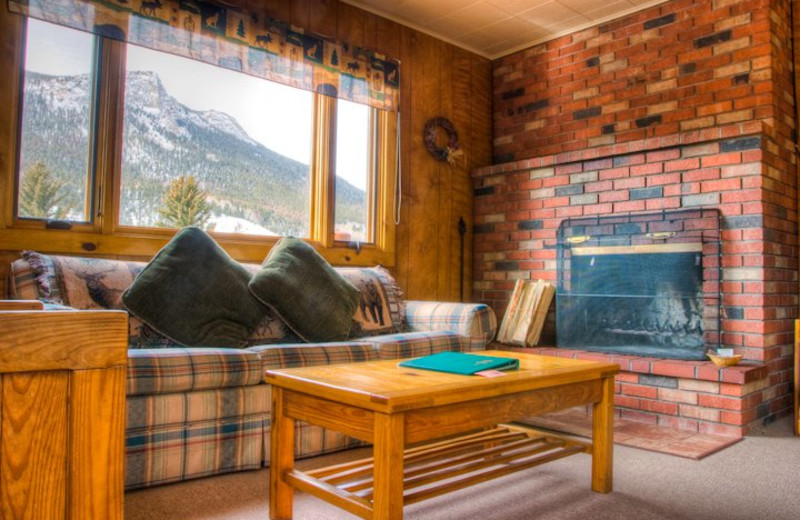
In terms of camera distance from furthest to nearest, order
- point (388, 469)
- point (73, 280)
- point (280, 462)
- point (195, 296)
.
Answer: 1. point (195, 296)
2. point (73, 280)
3. point (280, 462)
4. point (388, 469)

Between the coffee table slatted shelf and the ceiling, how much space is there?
2.74 meters

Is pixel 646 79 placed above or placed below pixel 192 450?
above

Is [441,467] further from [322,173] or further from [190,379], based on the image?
[322,173]

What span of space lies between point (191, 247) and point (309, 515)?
1348mm

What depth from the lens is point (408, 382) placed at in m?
1.64

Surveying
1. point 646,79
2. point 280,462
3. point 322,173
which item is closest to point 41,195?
point 322,173

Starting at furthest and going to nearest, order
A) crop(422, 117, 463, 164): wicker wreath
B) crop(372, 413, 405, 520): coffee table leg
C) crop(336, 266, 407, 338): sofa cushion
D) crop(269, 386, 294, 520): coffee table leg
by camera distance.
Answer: crop(422, 117, 463, 164): wicker wreath → crop(336, 266, 407, 338): sofa cushion → crop(269, 386, 294, 520): coffee table leg → crop(372, 413, 405, 520): coffee table leg

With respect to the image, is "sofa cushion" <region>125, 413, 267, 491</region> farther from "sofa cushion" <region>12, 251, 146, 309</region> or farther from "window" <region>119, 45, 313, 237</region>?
"window" <region>119, 45, 313, 237</region>

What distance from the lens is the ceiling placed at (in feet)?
12.6

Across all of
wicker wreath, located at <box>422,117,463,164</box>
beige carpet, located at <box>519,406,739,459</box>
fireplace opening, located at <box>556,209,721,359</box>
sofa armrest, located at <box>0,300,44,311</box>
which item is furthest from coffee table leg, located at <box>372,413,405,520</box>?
wicker wreath, located at <box>422,117,463,164</box>

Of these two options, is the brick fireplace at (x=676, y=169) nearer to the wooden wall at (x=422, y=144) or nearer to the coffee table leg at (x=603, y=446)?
the wooden wall at (x=422, y=144)

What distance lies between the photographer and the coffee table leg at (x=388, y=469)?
141cm

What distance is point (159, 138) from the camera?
3156mm

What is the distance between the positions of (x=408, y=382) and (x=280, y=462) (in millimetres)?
467
